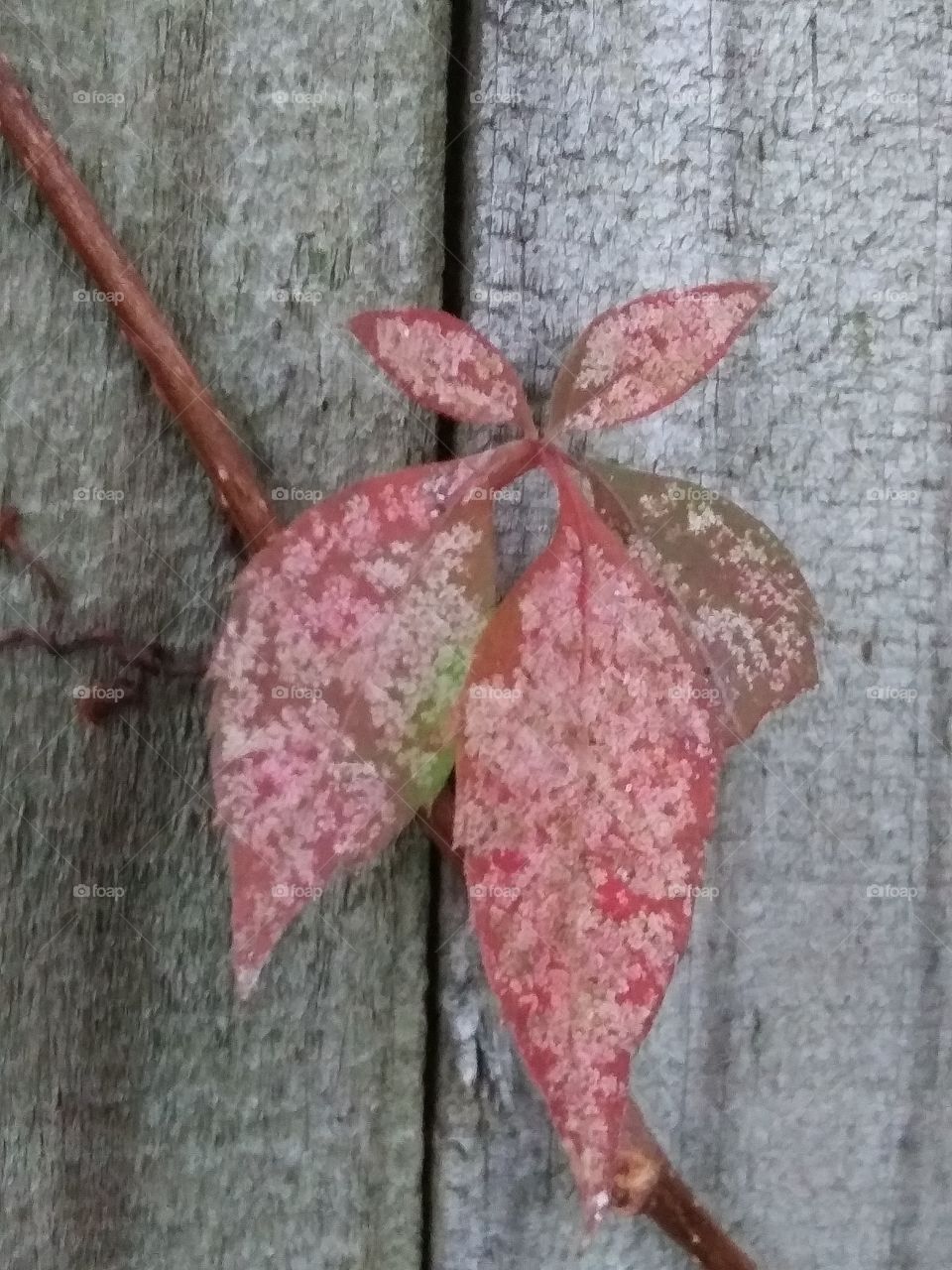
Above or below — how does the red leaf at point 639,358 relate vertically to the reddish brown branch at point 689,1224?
above

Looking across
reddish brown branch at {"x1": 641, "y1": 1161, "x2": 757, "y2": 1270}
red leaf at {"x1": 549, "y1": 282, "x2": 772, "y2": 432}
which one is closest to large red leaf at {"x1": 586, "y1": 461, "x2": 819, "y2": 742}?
red leaf at {"x1": 549, "y1": 282, "x2": 772, "y2": 432}

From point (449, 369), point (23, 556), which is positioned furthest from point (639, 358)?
point (23, 556)

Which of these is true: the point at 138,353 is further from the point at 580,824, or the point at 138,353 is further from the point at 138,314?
the point at 580,824

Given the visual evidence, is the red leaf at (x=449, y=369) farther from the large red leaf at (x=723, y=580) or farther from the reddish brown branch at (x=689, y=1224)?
the reddish brown branch at (x=689, y=1224)

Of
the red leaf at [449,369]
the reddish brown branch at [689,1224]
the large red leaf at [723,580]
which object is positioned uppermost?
the red leaf at [449,369]

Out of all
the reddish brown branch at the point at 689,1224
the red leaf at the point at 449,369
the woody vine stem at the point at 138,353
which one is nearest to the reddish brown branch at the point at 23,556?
the woody vine stem at the point at 138,353

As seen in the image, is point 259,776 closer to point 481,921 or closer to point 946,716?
point 481,921

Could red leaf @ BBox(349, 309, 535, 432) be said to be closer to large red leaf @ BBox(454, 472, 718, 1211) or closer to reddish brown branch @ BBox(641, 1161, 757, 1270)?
large red leaf @ BBox(454, 472, 718, 1211)
